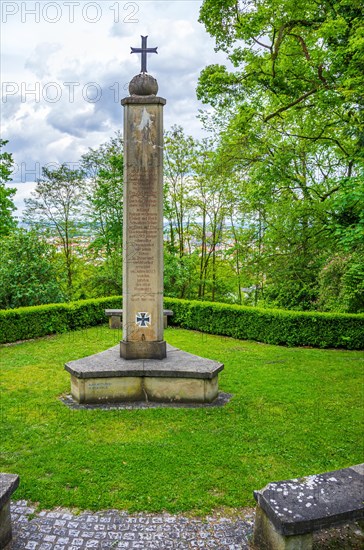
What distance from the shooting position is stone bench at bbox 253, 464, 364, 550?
9.96ft

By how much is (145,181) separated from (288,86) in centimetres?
648

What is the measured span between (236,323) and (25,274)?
289 inches

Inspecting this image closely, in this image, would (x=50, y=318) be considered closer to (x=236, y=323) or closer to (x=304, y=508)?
(x=236, y=323)

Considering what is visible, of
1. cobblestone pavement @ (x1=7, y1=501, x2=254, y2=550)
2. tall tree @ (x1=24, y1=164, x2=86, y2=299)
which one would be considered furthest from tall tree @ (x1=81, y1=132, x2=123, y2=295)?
cobblestone pavement @ (x1=7, y1=501, x2=254, y2=550)

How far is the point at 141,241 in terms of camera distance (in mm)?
7281

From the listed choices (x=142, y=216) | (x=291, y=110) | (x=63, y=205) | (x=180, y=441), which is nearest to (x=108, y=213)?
(x=63, y=205)

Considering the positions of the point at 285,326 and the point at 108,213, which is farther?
the point at 108,213

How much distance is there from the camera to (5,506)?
3.51 metres

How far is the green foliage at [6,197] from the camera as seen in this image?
67.9 feet

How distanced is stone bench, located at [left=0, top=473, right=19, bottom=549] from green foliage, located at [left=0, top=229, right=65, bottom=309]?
10085 mm

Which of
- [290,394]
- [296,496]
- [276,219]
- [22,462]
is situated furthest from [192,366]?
[276,219]

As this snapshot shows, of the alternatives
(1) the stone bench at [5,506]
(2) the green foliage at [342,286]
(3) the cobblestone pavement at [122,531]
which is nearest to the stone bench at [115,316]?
(2) the green foliage at [342,286]

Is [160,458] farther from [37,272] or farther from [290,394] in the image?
[37,272]

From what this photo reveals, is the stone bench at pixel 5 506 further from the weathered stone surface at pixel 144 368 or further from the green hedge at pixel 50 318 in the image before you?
the green hedge at pixel 50 318
